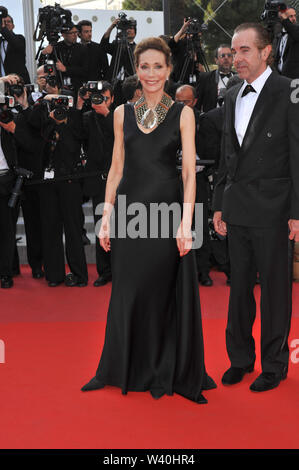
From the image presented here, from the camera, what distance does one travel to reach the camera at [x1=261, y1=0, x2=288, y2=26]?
5328 millimetres

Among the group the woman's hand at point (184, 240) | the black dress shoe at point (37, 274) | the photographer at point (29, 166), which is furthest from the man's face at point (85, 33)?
the woman's hand at point (184, 240)

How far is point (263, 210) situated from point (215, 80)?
385 centimetres

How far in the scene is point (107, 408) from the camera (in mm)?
2535

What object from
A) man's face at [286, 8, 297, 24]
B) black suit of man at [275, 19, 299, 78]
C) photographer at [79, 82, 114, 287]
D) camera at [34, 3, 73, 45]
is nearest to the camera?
photographer at [79, 82, 114, 287]

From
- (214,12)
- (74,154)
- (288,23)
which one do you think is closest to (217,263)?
(74,154)

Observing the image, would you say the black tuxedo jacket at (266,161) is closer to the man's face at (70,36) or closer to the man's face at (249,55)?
the man's face at (249,55)

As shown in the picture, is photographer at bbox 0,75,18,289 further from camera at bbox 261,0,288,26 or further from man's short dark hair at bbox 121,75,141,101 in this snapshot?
camera at bbox 261,0,288,26

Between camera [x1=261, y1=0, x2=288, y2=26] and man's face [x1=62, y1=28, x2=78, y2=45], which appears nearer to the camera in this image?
camera [x1=261, y1=0, x2=288, y2=26]

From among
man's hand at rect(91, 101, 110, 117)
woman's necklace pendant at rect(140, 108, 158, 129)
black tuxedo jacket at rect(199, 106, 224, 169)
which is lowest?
black tuxedo jacket at rect(199, 106, 224, 169)

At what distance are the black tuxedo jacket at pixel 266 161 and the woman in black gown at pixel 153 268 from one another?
0.94ft

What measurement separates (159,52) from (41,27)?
3.73m

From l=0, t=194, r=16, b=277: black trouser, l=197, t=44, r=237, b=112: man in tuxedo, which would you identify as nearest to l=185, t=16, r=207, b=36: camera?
l=197, t=44, r=237, b=112: man in tuxedo

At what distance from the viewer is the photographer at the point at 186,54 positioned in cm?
618

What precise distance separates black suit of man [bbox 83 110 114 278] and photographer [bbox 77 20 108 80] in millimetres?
1833
